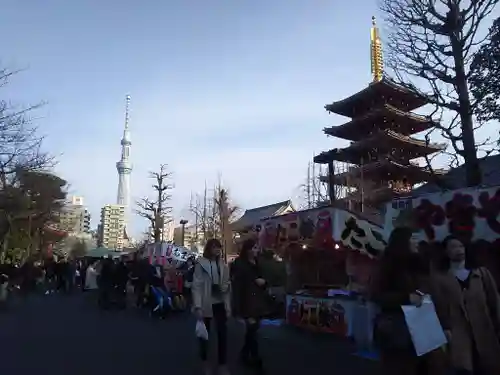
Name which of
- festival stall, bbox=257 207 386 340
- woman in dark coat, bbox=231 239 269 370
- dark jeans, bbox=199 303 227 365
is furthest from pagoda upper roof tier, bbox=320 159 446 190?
dark jeans, bbox=199 303 227 365

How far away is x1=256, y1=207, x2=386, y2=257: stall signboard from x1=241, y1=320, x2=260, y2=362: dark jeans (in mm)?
3056

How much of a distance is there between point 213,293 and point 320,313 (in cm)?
491

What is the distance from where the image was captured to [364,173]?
2944 cm

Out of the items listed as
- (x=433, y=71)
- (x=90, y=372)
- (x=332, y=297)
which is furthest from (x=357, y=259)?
(x=90, y=372)

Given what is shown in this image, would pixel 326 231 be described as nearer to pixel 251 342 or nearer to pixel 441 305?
pixel 251 342

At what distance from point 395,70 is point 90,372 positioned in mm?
9351

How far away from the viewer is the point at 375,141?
28422mm

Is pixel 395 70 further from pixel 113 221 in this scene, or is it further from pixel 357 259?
pixel 113 221

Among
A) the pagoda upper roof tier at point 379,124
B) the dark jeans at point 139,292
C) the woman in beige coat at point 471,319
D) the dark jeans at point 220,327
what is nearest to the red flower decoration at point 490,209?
the woman in beige coat at point 471,319

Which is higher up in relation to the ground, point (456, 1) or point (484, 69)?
point (456, 1)

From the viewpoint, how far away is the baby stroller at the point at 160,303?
41.3 ft

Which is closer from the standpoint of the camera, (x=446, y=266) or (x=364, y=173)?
(x=446, y=266)

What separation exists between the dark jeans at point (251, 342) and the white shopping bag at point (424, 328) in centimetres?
309

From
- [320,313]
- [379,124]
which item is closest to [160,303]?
[320,313]
